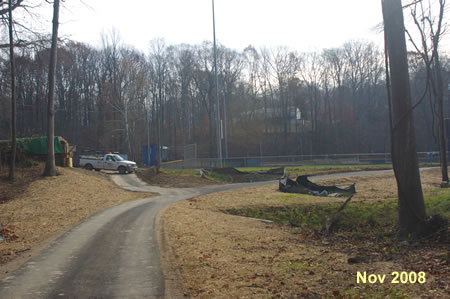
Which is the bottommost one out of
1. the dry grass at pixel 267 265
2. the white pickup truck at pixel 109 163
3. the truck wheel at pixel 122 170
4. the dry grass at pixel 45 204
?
the dry grass at pixel 267 265

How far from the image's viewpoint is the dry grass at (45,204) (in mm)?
11245

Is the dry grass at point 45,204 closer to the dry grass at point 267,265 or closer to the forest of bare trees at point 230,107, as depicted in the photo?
the dry grass at point 267,265

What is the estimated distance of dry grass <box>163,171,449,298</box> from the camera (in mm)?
5750

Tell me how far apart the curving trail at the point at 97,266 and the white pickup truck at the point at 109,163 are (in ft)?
73.2

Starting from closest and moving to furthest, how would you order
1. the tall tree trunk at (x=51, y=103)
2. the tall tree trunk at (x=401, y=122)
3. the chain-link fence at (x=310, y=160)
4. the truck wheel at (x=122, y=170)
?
the tall tree trunk at (x=401, y=122)
the tall tree trunk at (x=51, y=103)
the truck wheel at (x=122, y=170)
the chain-link fence at (x=310, y=160)

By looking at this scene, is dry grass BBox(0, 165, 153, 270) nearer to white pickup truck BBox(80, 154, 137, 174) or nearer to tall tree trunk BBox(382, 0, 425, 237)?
tall tree trunk BBox(382, 0, 425, 237)

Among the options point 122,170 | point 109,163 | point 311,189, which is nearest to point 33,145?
point 109,163

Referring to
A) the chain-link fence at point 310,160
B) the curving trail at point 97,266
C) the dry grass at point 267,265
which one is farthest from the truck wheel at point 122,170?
the dry grass at point 267,265

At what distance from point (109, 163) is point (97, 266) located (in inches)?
1174

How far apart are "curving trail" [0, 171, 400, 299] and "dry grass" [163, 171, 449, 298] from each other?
69cm

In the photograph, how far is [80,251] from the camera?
30.0 ft

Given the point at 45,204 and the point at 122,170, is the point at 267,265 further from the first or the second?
the point at 122,170

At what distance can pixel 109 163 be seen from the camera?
120ft

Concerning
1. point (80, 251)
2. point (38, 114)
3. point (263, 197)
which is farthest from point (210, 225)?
point (38, 114)
